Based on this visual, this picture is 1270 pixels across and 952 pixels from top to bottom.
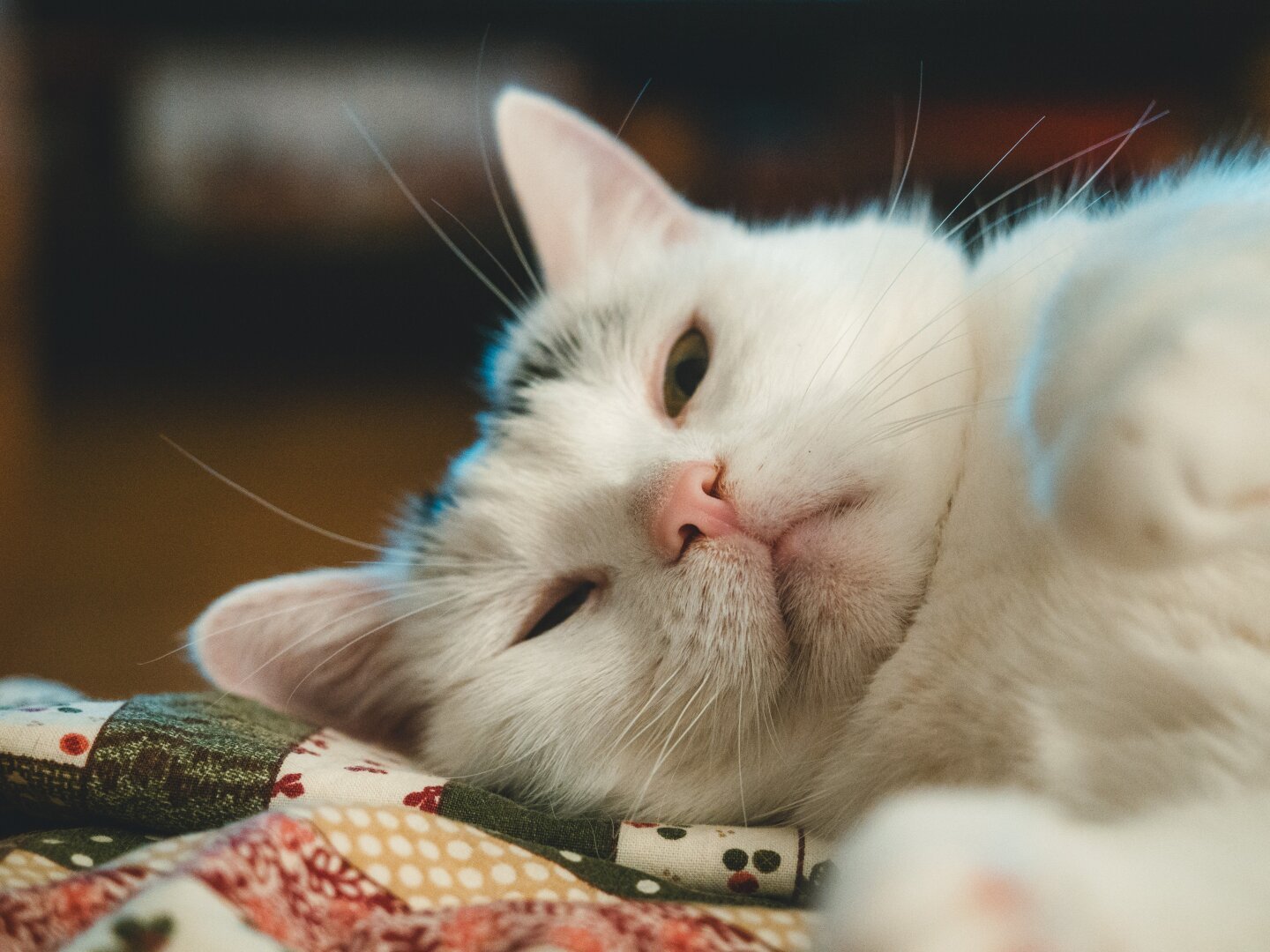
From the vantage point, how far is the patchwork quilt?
55cm

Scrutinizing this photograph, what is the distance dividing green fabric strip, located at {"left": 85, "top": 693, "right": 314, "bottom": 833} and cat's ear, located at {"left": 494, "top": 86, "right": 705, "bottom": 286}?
69cm

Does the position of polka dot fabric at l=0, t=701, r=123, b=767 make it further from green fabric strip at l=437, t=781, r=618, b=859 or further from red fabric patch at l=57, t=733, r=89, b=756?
green fabric strip at l=437, t=781, r=618, b=859

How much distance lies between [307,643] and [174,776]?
344 millimetres

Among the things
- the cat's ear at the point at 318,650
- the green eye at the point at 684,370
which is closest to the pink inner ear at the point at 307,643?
the cat's ear at the point at 318,650

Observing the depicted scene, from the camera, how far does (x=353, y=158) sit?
149 inches

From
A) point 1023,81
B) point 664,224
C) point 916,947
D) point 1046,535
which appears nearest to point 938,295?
point 1046,535

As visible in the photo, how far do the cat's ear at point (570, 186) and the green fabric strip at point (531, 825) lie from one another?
69 centimetres

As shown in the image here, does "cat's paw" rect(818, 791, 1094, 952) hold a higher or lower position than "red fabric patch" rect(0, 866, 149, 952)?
higher

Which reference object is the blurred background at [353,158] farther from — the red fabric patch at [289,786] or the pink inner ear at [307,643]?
the red fabric patch at [289,786]

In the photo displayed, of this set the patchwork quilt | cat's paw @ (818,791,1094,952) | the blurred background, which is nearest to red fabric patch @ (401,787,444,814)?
the patchwork quilt

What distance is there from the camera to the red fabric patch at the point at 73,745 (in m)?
0.77

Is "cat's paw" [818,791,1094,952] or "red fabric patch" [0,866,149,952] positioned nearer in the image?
"cat's paw" [818,791,1094,952]

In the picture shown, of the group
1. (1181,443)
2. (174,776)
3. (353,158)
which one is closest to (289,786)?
(174,776)

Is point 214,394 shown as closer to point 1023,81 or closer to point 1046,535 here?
point 1023,81
